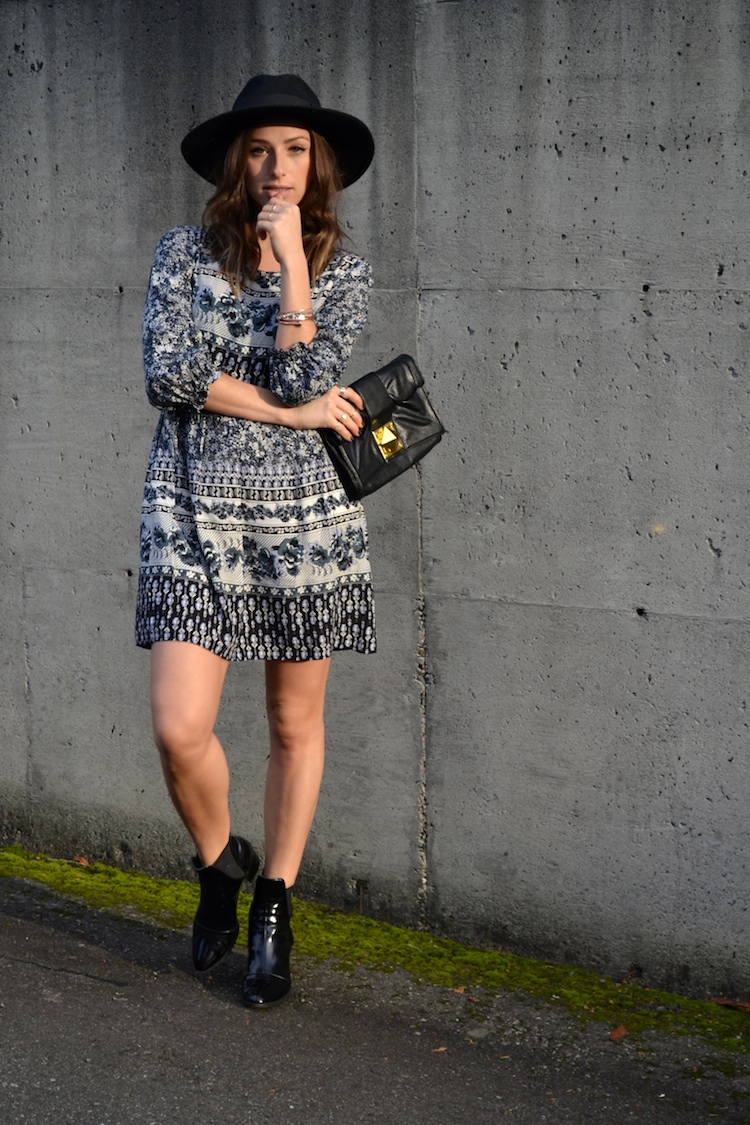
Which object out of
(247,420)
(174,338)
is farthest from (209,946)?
(174,338)

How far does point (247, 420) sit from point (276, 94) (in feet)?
2.56

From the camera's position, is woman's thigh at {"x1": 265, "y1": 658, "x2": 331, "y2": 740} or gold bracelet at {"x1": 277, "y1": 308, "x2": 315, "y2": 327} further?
woman's thigh at {"x1": 265, "y1": 658, "x2": 331, "y2": 740}

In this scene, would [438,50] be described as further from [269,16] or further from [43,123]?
[43,123]

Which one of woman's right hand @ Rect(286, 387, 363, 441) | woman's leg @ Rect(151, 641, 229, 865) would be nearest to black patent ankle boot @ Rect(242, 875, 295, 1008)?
woman's leg @ Rect(151, 641, 229, 865)

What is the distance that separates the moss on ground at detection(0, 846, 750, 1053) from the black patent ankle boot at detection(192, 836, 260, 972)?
16.1 inches

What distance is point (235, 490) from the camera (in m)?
3.31

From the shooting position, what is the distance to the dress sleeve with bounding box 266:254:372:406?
325cm

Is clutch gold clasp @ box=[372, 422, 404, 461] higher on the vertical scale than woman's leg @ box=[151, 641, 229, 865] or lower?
higher

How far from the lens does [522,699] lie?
12.6 feet

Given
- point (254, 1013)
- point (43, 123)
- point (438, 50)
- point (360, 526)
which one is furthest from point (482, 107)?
point (254, 1013)

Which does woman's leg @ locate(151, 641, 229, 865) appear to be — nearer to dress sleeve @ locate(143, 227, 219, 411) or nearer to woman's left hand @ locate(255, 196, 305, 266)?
dress sleeve @ locate(143, 227, 219, 411)

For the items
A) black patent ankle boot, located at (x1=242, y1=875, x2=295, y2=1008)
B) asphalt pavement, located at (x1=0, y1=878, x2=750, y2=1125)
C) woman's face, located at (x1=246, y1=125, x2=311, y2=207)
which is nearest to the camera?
asphalt pavement, located at (x1=0, y1=878, x2=750, y2=1125)

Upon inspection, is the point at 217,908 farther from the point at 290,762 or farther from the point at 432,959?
the point at 432,959

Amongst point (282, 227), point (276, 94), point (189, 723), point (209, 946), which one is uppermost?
point (276, 94)
